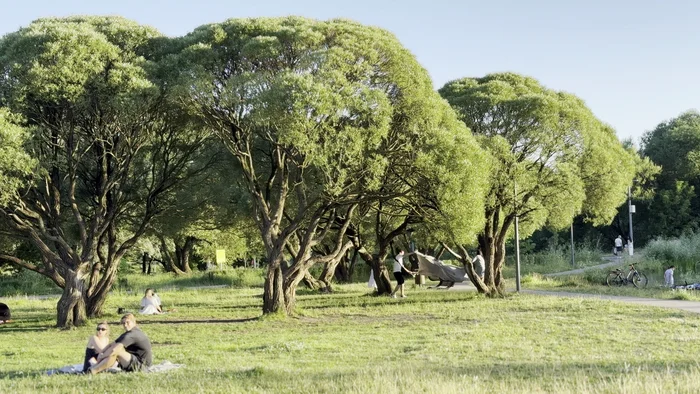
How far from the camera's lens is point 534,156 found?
25688mm

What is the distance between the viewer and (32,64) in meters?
19.0

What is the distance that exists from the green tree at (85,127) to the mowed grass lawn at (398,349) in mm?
2150

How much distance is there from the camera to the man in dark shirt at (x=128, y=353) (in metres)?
10.6

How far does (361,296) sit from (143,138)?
10.9 meters

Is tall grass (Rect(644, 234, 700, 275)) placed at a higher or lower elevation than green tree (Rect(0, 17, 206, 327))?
lower

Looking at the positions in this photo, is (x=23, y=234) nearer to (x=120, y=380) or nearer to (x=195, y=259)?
(x=120, y=380)

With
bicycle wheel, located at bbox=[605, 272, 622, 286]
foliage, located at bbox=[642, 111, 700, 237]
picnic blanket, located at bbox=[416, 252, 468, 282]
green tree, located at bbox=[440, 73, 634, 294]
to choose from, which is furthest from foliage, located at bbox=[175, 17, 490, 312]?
foliage, located at bbox=[642, 111, 700, 237]

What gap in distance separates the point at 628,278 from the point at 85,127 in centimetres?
2111

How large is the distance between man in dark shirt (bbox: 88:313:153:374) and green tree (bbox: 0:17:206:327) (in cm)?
1007

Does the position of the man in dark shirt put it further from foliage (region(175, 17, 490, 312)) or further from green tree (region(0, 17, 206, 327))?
green tree (region(0, 17, 206, 327))

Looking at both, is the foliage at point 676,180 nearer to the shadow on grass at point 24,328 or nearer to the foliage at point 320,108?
the foliage at point 320,108

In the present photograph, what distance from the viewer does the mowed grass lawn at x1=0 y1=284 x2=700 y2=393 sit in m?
8.69

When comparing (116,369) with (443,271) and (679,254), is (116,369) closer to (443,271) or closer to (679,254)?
(443,271)

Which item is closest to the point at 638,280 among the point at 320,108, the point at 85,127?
the point at 320,108
